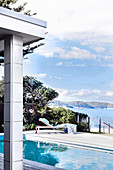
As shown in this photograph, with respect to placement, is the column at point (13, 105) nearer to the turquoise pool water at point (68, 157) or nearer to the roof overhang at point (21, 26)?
the roof overhang at point (21, 26)

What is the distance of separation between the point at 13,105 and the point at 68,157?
4606mm

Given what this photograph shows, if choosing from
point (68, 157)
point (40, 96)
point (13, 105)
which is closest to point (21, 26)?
point (13, 105)

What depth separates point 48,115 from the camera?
15281mm

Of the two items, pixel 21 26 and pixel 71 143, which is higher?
pixel 21 26

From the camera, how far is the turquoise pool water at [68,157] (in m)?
6.97

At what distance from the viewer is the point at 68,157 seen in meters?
7.95

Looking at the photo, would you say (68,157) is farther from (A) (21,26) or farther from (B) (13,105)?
(A) (21,26)

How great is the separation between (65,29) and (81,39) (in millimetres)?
4091

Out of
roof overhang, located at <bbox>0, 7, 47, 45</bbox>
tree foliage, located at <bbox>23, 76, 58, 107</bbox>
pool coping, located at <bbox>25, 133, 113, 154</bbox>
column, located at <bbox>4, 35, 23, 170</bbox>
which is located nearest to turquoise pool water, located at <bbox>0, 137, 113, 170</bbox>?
pool coping, located at <bbox>25, 133, 113, 154</bbox>

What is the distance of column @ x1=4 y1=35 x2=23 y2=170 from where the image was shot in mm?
3826

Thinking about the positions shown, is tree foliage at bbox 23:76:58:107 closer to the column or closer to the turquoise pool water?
the turquoise pool water

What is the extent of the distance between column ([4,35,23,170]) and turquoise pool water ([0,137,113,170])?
3.18m

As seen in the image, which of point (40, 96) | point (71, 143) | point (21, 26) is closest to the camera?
point (21, 26)

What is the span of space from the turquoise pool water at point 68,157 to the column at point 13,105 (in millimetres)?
3179
